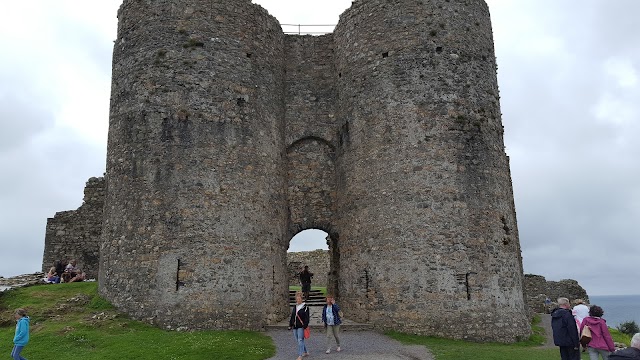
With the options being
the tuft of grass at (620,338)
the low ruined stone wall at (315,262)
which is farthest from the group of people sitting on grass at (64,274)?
the tuft of grass at (620,338)

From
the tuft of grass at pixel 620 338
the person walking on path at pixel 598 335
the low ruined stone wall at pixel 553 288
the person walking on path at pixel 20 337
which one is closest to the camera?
the person walking on path at pixel 598 335

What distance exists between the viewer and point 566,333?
11258 mm

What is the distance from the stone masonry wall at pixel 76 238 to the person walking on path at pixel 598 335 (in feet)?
75.0

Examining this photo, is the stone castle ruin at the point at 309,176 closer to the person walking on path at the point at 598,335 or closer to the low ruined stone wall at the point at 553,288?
the person walking on path at the point at 598,335

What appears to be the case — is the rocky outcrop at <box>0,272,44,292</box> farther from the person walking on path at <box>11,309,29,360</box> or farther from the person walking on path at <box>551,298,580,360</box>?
the person walking on path at <box>551,298,580,360</box>

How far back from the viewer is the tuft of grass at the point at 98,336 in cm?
1438

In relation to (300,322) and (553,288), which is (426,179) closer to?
(300,322)

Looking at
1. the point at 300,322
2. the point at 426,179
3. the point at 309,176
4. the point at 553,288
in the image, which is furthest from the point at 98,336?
the point at 553,288

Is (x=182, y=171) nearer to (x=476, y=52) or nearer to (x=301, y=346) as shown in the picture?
(x=301, y=346)

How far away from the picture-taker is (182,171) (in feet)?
63.0

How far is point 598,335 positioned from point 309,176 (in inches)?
559

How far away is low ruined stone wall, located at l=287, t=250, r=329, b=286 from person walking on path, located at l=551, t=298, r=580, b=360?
25425 mm

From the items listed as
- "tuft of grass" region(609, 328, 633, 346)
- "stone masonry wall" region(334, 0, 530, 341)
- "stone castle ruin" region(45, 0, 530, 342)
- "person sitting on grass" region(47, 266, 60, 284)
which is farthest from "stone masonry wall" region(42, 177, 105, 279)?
"tuft of grass" region(609, 328, 633, 346)

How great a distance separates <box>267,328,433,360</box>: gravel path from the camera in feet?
48.2
